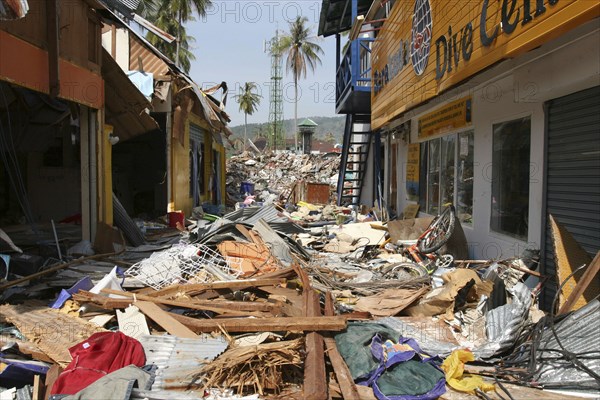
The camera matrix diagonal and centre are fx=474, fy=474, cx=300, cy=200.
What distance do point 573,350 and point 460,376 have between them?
984 mm

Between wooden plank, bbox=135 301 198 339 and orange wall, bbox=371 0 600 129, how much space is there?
427 centimetres

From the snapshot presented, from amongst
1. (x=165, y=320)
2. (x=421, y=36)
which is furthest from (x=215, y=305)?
(x=421, y=36)

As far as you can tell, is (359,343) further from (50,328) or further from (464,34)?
(464,34)

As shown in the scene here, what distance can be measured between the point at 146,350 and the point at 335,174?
24673 mm

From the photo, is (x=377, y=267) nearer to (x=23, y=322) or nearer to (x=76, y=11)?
(x=23, y=322)

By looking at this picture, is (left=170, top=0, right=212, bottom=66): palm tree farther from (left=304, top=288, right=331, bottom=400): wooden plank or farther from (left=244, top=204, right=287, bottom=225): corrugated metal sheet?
(left=304, top=288, right=331, bottom=400): wooden plank

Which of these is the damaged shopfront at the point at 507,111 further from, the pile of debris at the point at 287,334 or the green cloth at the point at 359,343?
the green cloth at the point at 359,343

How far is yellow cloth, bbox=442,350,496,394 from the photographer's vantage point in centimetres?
372

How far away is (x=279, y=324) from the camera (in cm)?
436

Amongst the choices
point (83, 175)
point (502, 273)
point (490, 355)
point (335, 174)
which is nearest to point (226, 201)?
Answer: point (335, 174)

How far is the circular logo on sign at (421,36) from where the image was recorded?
7982 millimetres

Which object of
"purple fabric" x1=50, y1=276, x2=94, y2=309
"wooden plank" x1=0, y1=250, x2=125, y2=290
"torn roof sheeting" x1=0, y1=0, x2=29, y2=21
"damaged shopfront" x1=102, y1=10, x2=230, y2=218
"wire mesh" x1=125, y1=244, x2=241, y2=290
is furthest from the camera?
"damaged shopfront" x1=102, y1=10, x2=230, y2=218

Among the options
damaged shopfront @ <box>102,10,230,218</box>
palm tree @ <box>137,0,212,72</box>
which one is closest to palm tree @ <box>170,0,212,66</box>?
palm tree @ <box>137,0,212,72</box>

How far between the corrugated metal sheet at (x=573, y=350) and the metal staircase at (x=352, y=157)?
39.8ft
